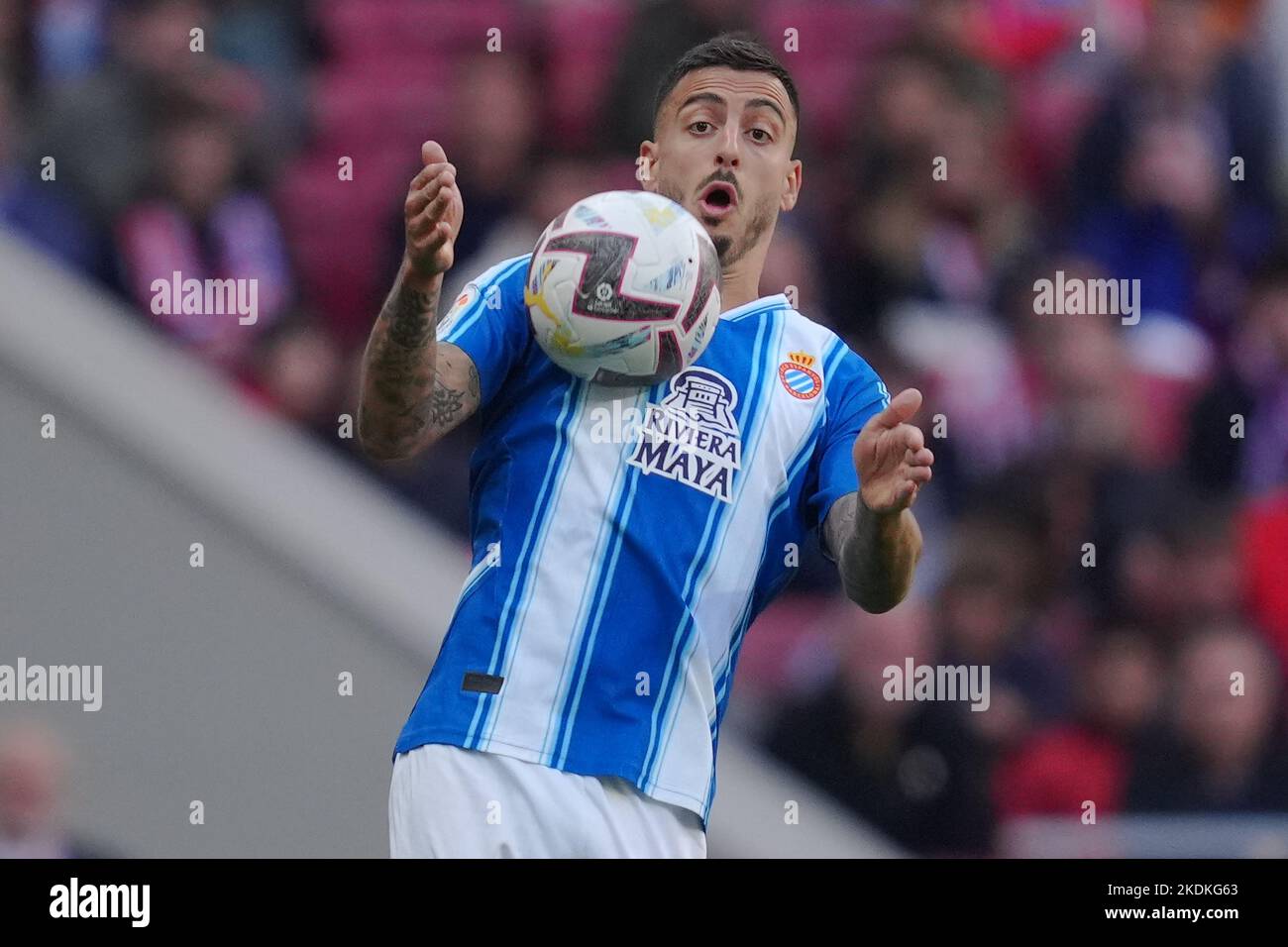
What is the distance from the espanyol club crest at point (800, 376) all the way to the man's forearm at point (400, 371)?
2.66ft

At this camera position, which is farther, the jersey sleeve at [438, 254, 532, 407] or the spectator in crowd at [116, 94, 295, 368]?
the spectator in crowd at [116, 94, 295, 368]

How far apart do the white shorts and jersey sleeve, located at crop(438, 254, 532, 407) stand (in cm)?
72

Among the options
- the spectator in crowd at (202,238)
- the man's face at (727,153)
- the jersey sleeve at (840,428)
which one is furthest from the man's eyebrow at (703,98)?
the spectator in crowd at (202,238)

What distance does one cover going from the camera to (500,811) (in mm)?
3453

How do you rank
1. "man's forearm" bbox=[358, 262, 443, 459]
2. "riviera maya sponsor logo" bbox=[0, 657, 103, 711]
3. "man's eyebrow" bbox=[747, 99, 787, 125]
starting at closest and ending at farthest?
"man's forearm" bbox=[358, 262, 443, 459] → "man's eyebrow" bbox=[747, 99, 787, 125] → "riviera maya sponsor logo" bbox=[0, 657, 103, 711]

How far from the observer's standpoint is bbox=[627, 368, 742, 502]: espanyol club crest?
3.69 metres

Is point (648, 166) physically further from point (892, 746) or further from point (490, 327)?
point (892, 746)

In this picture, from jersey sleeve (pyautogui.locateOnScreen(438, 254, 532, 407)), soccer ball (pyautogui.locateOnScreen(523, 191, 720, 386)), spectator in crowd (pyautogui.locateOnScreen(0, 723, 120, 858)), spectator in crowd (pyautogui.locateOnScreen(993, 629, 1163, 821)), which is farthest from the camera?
spectator in crowd (pyautogui.locateOnScreen(993, 629, 1163, 821))

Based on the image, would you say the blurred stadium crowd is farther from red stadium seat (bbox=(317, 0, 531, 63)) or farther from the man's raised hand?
the man's raised hand

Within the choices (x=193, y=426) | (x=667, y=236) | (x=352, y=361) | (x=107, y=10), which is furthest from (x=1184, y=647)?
(x=107, y=10)

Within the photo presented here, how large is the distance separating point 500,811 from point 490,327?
0.92 m

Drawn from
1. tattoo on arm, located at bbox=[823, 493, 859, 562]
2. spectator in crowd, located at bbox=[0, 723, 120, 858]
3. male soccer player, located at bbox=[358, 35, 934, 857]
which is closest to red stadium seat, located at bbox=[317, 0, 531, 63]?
spectator in crowd, located at bbox=[0, 723, 120, 858]

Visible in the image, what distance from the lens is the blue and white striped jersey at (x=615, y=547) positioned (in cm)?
353

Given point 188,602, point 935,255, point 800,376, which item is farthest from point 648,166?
point 935,255
